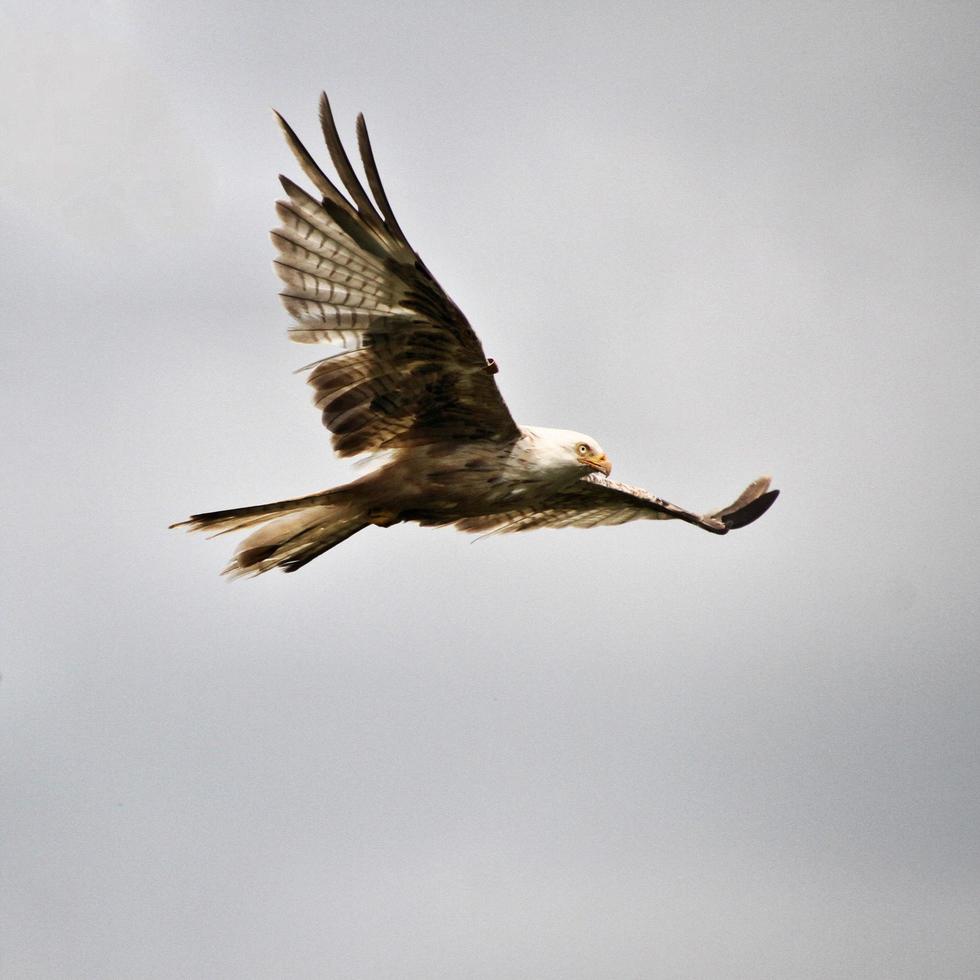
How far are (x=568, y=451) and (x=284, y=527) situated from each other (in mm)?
2428

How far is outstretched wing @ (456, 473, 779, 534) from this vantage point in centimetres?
1538

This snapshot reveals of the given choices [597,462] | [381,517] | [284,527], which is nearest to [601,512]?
[597,462]

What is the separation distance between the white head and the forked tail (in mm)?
1562

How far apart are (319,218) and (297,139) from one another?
1041 mm

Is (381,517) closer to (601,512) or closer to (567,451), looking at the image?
(567,451)

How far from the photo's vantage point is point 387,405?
44.7 feet

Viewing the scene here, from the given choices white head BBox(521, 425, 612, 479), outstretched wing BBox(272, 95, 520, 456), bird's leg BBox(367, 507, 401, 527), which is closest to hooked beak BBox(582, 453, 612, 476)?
white head BBox(521, 425, 612, 479)

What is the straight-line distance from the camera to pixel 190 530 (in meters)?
13.4

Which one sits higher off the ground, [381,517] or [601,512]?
[601,512]

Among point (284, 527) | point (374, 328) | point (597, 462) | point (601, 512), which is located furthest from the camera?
point (601, 512)

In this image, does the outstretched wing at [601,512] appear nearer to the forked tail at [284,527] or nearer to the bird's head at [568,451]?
the bird's head at [568,451]

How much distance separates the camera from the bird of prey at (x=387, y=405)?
12.7 m

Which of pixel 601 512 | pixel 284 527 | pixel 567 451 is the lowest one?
pixel 284 527

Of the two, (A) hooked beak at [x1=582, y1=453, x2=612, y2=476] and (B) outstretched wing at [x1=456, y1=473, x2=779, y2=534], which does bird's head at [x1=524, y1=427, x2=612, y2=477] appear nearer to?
(A) hooked beak at [x1=582, y1=453, x2=612, y2=476]
